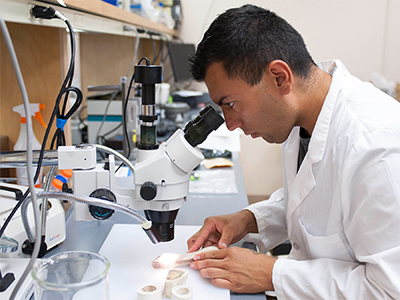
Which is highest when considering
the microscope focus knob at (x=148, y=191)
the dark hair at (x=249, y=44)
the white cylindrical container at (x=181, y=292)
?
the dark hair at (x=249, y=44)

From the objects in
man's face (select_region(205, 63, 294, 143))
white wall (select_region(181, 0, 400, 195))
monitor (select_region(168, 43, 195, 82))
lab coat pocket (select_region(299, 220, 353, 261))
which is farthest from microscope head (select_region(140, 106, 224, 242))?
white wall (select_region(181, 0, 400, 195))

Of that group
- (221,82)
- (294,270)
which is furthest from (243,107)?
(294,270)

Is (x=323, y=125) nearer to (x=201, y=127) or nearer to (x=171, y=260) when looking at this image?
(x=201, y=127)

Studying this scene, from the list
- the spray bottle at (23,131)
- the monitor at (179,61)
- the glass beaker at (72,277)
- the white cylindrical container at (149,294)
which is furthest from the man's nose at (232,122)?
the monitor at (179,61)

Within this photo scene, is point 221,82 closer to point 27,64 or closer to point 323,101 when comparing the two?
point 323,101

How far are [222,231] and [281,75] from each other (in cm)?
51

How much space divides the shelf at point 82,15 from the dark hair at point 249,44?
0.44 metres

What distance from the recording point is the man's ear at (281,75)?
104 cm

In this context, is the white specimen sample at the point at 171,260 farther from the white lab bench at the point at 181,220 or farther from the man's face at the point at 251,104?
the man's face at the point at 251,104

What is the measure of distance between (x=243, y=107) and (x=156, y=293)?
555 mm

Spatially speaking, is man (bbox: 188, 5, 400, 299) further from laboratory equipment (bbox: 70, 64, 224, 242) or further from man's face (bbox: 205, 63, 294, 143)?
laboratory equipment (bbox: 70, 64, 224, 242)

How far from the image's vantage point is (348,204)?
0.96 meters

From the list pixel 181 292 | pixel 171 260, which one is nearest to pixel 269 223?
pixel 171 260

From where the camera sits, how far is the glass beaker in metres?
0.59
